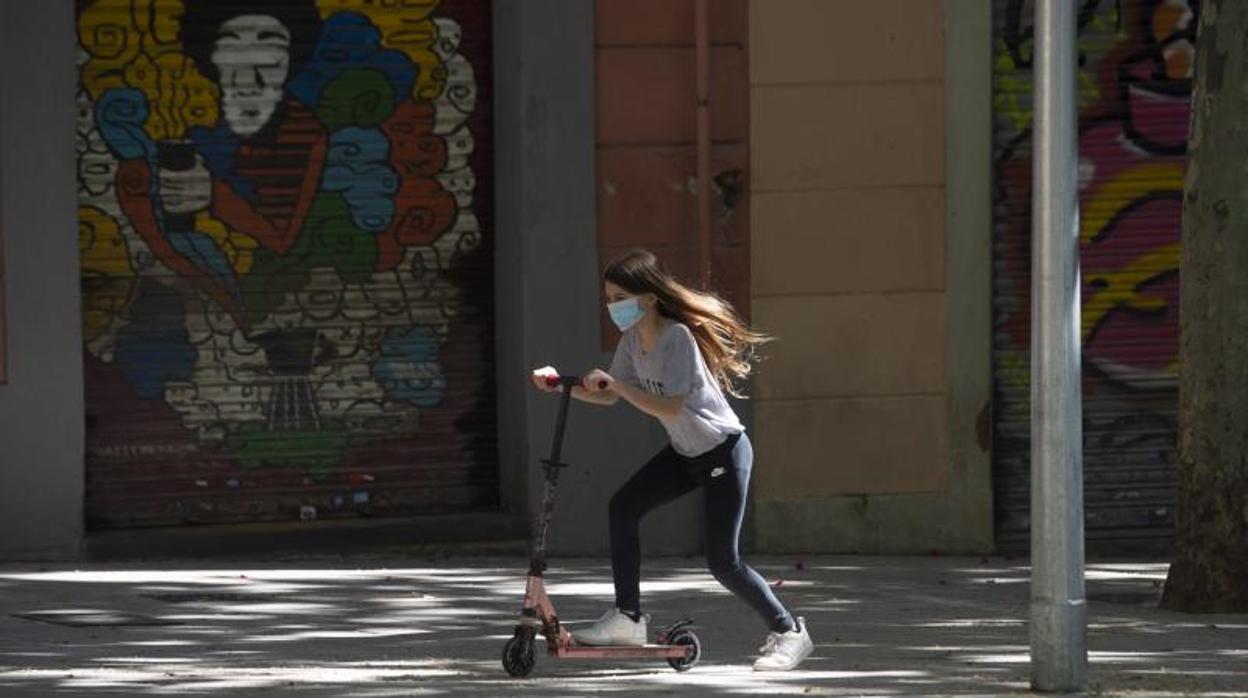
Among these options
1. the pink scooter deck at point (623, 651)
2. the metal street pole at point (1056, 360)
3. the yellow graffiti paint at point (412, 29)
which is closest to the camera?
the metal street pole at point (1056, 360)

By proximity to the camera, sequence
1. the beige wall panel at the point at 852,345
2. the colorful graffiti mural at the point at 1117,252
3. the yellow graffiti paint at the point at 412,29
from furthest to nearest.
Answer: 1. the colorful graffiti mural at the point at 1117,252
2. the beige wall panel at the point at 852,345
3. the yellow graffiti paint at the point at 412,29

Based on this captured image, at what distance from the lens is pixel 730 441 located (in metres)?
9.05

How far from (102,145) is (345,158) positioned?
1334 millimetres

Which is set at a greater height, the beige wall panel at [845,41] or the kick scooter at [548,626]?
the beige wall panel at [845,41]

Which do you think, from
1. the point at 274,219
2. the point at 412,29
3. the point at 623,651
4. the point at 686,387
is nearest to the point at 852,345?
the point at 412,29

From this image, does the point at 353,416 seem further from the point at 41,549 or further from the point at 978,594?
the point at 978,594

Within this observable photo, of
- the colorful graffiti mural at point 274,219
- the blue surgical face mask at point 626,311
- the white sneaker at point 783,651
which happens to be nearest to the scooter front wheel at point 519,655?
the white sneaker at point 783,651

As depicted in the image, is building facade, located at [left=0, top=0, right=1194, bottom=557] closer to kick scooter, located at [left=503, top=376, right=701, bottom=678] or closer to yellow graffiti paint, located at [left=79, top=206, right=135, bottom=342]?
yellow graffiti paint, located at [left=79, top=206, right=135, bottom=342]

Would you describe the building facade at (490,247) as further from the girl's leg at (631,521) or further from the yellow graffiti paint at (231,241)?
the girl's leg at (631,521)

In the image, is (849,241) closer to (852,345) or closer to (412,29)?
(852,345)

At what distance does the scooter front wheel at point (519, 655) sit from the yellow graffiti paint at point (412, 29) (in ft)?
18.6

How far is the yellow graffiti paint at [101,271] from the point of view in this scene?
1347 centimetres

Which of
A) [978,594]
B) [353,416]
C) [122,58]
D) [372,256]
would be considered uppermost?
[122,58]

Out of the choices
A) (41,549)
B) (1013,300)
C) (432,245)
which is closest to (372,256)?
(432,245)
